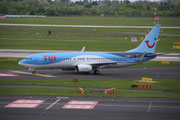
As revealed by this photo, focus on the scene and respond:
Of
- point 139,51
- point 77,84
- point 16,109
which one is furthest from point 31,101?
point 139,51

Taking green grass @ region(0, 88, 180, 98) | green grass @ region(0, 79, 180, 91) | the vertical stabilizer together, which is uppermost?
the vertical stabilizer

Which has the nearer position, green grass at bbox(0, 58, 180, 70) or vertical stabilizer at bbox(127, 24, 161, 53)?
vertical stabilizer at bbox(127, 24, 161, 53)

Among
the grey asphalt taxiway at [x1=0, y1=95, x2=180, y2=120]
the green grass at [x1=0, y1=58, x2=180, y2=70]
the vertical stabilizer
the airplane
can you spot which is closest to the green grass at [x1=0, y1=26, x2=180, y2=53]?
the green grass at [x1=0, y1=58, x2=180, y2=70]

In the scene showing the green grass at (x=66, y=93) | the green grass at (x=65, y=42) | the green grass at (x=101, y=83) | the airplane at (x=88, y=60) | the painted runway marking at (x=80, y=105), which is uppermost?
the airplane at (x=88, y=60)

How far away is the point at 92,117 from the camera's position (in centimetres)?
3119

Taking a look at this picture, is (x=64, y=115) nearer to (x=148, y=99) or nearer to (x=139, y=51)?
(x=148, y=99)

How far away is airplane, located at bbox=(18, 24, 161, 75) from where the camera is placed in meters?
55.8

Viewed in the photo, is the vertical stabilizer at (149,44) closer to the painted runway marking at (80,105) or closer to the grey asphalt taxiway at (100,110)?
the grey asphalt taxiway at (100,110)

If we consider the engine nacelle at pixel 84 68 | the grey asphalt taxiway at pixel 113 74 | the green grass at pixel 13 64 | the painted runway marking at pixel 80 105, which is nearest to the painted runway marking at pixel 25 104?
the painted runway marking at pixel 80 105

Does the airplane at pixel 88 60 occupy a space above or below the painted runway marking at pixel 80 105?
above

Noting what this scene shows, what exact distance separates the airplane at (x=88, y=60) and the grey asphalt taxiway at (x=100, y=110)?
17097 mm

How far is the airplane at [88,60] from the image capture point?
183ft

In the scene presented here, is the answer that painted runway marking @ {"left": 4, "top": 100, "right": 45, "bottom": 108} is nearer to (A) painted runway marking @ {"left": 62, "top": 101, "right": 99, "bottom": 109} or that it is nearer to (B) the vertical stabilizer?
(A) painted runway marking @ {"left": 62, "top": 101, "right": 99, "bottom": 109}

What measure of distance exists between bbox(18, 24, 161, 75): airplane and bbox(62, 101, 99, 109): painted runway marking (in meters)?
19.3
